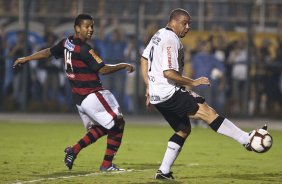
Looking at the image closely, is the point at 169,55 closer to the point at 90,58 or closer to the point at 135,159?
the point at 90,58

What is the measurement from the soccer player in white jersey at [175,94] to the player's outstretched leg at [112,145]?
1079 mm

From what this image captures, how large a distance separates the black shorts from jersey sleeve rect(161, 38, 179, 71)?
38 centimetres

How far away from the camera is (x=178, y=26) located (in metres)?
11.3

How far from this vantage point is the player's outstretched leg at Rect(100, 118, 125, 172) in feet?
40.4

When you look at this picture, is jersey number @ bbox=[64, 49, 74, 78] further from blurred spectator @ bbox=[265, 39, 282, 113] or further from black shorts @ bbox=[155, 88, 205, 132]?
blurred spectator @ bbox=[265, 39, 282, 113]

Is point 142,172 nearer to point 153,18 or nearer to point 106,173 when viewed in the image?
point 106,173

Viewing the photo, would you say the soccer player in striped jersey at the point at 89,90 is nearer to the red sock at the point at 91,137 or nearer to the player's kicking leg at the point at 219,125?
the red sock at the point at 91,137

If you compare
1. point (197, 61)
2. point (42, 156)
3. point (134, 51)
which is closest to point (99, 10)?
point (134, 51)

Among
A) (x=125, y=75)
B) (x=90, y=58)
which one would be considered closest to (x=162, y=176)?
(x=90, y=58)

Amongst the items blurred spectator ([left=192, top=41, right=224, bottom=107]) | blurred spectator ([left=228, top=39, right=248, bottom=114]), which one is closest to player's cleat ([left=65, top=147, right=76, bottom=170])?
blurred spectator ([left=192, top=41, right=224, bottom=107])

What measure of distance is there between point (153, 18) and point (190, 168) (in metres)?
14.2

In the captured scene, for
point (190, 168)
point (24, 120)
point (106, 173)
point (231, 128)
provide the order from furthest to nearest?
1. point (24, 120)
2. point (190, 168)
3. point (106, 173)
4. point (231, 128)

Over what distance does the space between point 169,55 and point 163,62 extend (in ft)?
0.39

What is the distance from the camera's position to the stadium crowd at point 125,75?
1046 inches
